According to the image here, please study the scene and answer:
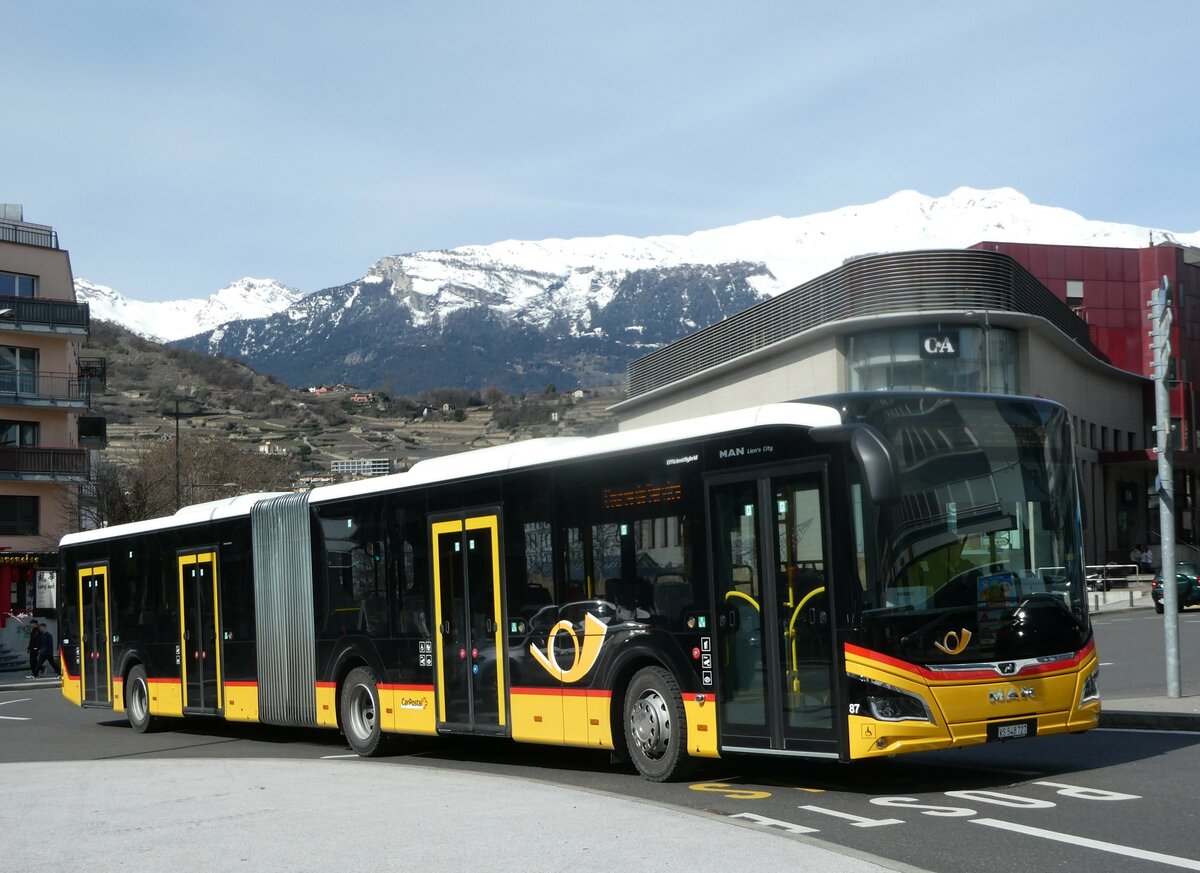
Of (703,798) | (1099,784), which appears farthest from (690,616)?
(1099,784)

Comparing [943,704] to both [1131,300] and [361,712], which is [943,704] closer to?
[361,712]

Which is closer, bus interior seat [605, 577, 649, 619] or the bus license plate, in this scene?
the bus license plate

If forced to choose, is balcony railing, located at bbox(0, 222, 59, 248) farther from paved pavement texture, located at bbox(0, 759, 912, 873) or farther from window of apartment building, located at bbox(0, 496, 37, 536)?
paved pavement texture, located at bbox(0, 759, 912, 873)

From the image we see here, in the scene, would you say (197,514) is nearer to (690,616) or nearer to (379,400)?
(690,616)

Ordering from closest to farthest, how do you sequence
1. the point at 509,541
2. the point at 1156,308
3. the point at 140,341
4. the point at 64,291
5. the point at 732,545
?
the point at 732,545
the point at 509,541
the point at 1156,308
the point at 64,291
the point at 140,341

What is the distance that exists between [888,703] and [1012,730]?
109cm

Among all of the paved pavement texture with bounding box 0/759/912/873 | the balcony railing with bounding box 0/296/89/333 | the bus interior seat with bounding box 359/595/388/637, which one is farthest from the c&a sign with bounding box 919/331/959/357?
the paved pavement texture with bounding box 0/759/912/873

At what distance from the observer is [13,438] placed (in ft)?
214

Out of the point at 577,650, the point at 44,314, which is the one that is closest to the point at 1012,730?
the point at 577,650

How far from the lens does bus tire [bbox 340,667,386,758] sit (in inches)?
657

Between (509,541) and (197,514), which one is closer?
(509,541)

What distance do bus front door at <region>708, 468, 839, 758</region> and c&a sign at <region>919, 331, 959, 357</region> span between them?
47.8m

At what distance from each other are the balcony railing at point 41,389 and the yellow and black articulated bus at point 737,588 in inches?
2033

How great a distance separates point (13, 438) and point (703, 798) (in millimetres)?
59852
